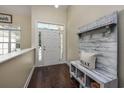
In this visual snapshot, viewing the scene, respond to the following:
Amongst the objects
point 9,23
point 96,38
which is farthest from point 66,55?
point 9,23

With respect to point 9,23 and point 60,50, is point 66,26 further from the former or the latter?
point 9,23

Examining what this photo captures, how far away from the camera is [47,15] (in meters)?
4.70

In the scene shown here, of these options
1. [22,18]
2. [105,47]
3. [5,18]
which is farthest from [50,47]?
[105,47]

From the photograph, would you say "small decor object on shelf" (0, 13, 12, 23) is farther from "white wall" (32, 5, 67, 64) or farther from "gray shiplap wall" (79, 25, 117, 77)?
"gray shiplap wall" (79, 25, 117, 77)

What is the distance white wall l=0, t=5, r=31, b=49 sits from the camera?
4.78 metres

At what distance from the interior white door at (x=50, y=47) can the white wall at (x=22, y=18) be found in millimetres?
1050

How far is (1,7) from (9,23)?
2.51 feet

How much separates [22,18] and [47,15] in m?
1.39

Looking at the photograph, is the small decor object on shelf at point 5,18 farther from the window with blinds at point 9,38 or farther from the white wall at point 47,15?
the white wall at point 47,15

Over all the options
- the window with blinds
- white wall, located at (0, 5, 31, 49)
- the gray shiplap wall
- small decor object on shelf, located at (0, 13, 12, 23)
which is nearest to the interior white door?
white wall, located at (0, 5, 31, 49)

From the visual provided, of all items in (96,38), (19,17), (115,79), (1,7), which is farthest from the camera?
(19,17)

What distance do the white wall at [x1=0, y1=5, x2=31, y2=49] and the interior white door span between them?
1050 mm

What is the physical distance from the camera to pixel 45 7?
15.3 feet

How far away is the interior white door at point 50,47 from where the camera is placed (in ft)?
15.4
